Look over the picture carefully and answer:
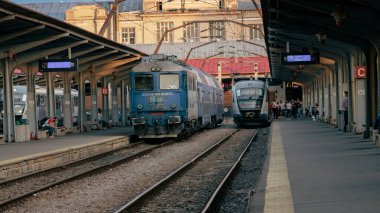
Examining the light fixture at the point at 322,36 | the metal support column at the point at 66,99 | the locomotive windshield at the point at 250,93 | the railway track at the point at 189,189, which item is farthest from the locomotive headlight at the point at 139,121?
the locomotive windshield at the point at 250,93

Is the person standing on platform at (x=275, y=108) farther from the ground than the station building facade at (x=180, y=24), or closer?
closer

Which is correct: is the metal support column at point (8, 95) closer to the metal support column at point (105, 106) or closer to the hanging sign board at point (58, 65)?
the hanging sign board at point (58, 65)

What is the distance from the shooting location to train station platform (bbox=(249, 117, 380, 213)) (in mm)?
9352

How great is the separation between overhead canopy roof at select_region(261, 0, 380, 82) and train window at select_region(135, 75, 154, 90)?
4.94 meters

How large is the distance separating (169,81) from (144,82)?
100cm

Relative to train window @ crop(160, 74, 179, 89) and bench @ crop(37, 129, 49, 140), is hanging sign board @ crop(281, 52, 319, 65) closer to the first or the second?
train window @ crop(160, 74, 179, 89)

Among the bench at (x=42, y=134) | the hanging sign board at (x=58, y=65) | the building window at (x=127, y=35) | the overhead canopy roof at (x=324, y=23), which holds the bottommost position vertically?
the bench at (x=42, y=134)

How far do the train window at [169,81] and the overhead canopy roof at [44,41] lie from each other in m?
3.05

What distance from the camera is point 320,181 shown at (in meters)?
12.2

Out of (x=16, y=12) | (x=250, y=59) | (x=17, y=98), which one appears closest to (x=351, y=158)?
(x=16, y=12)

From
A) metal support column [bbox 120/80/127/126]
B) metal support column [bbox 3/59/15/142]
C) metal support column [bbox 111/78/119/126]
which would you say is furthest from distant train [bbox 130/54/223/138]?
metal support column [bbox 120/80/127/126]

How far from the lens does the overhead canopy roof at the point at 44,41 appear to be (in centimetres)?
2180

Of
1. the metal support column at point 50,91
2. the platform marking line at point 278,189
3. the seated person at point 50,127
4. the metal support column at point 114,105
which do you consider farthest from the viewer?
the metal support column at point 114,105

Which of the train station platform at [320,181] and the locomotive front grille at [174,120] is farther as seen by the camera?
the locomotive front grille at [174,120]
